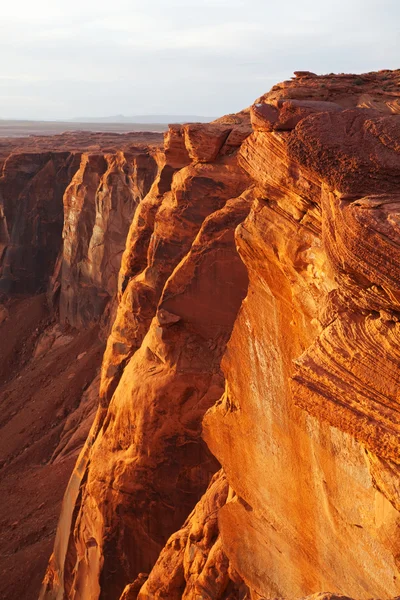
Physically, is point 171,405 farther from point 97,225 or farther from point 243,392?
point 97,225

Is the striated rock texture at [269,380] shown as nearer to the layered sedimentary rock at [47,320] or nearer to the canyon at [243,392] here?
the canyon at [243,392]

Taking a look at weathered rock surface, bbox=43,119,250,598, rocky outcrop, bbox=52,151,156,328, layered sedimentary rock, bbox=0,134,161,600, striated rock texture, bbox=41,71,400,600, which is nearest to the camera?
striated rock texture, bbox=41,71,400,600

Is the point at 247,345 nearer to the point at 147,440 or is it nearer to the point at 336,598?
the point at 336,598

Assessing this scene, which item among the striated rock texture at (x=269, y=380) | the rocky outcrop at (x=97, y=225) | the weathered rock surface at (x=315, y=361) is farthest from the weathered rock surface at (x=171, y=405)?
the rocky outcrop at (x=97, y=225)

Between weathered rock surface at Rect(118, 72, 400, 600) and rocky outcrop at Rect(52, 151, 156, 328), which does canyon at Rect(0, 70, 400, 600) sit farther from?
rocky outcrop at Rect(52, 151, 156, 328)

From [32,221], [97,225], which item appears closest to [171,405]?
[97,225]

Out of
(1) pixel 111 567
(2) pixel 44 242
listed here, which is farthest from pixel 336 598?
(2) pixel 44 242

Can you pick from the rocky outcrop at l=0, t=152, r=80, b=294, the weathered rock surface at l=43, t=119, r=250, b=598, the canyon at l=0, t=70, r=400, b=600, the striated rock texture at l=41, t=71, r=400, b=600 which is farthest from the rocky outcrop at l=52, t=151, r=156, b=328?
the weathered rock surface at l=43, t=119, r=250, b=598
